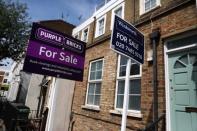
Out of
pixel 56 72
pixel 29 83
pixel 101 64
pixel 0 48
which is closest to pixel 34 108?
pixel 29 83

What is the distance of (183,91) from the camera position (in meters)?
5.07

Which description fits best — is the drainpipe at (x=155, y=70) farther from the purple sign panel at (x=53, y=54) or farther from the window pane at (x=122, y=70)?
the purple sign panel at (x=53, y=54)

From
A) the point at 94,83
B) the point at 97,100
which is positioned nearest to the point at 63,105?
the point at 94,83

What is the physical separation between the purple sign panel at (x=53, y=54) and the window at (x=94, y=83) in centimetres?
396

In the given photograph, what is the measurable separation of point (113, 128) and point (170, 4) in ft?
15.0

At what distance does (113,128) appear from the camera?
686 cm

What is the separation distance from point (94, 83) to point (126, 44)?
5194 millimetres

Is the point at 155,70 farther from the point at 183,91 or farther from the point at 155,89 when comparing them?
the point at 183,91

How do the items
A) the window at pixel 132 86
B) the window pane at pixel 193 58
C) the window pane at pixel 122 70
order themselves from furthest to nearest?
the window pane at pixel 122 70, the window at pixel 132 86, the window pane at pixel 193 58

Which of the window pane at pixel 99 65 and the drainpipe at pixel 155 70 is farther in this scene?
the window pane at pixel 99 65

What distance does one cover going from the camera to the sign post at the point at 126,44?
3873 millimetres

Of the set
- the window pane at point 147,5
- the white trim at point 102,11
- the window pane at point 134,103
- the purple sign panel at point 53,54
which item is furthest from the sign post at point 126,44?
the white trim at point 102,11

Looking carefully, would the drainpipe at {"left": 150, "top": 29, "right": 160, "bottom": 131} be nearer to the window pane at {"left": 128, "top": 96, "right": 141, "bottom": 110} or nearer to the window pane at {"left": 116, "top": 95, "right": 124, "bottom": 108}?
the window pane at {"left": 128, "top": 96, "right": 141, "bottom": 110}

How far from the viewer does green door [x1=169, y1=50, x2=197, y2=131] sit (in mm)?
4754
